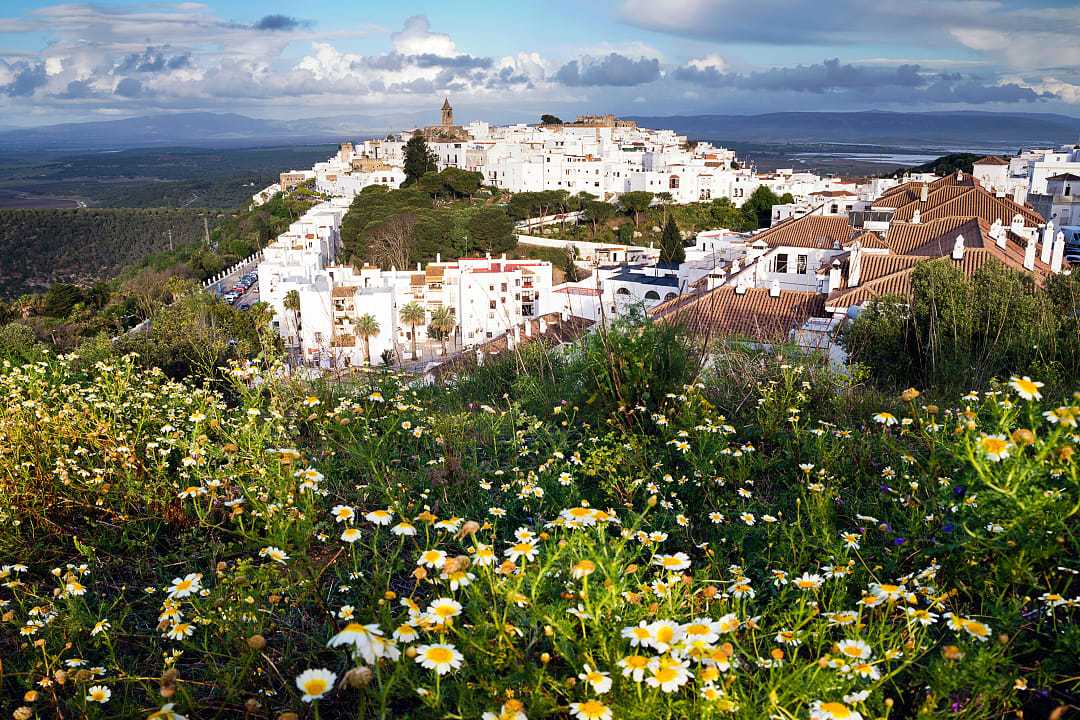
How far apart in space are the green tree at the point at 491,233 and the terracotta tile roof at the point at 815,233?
22.5 meters

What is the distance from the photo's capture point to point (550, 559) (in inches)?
65.0

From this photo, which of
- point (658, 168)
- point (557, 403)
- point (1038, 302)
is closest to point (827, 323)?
point (1038, 302)

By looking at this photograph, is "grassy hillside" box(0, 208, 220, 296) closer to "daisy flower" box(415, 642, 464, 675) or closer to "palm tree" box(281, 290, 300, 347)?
"palm tree" box(281, 290, 300, 347)

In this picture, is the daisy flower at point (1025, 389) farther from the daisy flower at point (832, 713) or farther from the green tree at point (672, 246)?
the green tree at point (672, 246)

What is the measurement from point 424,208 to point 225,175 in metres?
109

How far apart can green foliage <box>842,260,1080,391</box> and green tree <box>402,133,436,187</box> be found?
60.5 meters

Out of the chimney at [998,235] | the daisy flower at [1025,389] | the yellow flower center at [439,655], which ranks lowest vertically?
the yellow flower center at [439,655]

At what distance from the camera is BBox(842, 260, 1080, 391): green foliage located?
4.69m

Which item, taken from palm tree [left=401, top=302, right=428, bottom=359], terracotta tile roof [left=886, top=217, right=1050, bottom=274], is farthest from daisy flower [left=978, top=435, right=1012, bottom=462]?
palm tree [left=401, top=302, right=428, bottom=359]

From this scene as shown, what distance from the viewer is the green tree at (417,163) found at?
64875 millimetres

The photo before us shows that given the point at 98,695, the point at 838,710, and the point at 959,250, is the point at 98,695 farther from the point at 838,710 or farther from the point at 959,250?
the point at 959,250

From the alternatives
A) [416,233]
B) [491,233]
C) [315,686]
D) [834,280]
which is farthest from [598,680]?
[491,233]

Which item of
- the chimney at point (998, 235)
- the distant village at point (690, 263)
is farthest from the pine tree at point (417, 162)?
the chimney at point (998, 235)

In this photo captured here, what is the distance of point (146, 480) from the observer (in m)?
3.10
